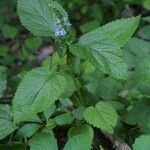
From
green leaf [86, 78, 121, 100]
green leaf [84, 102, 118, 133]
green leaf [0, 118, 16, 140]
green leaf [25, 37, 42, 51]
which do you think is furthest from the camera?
green leaf [25, 37, 42, 51]

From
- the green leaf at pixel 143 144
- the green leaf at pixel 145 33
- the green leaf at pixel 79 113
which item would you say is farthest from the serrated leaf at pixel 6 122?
the green leaf at pixel 145 33

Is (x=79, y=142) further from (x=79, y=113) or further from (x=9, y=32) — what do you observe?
(x=9, y=32)

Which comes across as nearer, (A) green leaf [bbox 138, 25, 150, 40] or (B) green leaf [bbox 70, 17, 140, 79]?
(B) green leaf [bbox 70, 17, 140, 79]

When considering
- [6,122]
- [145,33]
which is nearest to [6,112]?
[6,122]

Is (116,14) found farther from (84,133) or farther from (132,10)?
(84,133)

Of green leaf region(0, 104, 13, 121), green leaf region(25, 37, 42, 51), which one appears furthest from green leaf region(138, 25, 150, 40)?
green leaf region(0, 104, 13, 121)

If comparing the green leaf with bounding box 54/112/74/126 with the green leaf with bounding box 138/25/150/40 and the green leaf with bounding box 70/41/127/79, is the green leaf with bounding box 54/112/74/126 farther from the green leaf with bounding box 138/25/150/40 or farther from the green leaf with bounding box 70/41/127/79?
the green leaf with bounding box 138/25/150/40

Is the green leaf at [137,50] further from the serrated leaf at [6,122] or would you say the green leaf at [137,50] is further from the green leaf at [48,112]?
the serrated leaf at [6,122]
